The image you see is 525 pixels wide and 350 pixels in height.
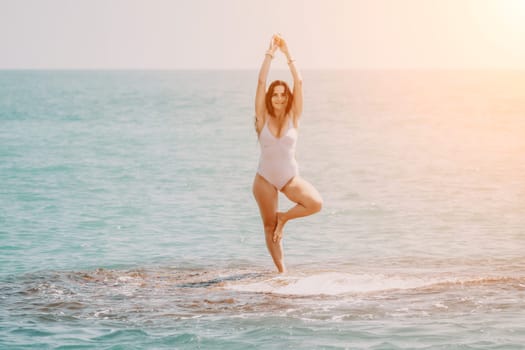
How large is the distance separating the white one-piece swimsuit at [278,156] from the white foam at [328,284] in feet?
3.52

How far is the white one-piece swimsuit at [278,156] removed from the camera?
10.7 m

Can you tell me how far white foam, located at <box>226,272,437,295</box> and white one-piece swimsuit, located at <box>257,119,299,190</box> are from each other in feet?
3.52

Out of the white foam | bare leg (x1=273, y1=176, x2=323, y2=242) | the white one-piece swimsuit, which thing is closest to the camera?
the white foam

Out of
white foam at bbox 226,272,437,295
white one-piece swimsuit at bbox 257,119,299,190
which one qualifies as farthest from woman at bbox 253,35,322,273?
white foam at bbox 226,272,437,295

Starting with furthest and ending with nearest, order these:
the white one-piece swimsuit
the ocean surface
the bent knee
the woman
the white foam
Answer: the bent knee
the white one-piece swimsuit
the woman
the white foam
the ocean surface

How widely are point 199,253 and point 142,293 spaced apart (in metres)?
3.14

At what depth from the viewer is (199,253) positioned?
13.7 meters

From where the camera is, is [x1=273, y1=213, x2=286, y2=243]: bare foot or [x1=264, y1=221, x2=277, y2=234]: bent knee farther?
[x1=264, y1=221, x2=277, y2=234]: bent knee

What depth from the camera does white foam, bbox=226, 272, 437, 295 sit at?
1037 cm

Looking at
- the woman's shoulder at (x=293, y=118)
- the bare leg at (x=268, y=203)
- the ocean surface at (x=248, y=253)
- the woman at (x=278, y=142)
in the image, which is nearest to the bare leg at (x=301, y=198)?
the woman at (x=278, y=142)

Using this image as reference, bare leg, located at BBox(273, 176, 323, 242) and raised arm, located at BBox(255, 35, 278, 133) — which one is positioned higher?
raised arm, located at BBox(255, 35, 278, 133)

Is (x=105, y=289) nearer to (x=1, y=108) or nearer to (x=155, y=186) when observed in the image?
(x=155, y=186)

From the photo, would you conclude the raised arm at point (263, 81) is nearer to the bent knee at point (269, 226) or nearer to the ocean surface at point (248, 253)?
the bent knee at point (269, 226)

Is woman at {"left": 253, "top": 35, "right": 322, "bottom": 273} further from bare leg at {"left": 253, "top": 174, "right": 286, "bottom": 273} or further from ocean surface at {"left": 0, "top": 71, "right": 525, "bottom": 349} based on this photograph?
ocean surface at {"left": 0, "top": 71, "right": 525, "bottom": 349}
